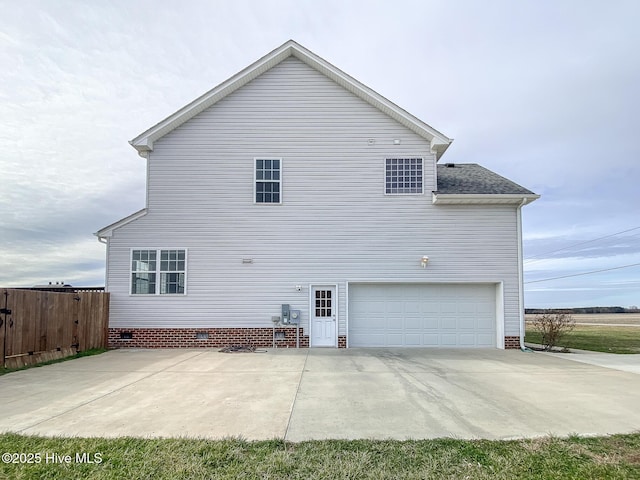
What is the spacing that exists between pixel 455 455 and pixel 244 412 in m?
3.00

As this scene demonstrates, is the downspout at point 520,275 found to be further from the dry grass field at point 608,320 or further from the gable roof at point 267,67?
the dry grass field at point 608,320

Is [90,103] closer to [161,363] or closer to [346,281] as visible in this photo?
[161,363]

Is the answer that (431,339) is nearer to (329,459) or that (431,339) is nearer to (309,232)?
(309,232)

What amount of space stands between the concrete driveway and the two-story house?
2384 mm

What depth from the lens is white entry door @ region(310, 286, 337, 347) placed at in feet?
43.2

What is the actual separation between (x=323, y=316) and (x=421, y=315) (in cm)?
322

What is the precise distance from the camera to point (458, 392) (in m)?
7.31

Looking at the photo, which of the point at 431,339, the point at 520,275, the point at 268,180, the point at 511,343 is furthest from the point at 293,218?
the point at 511,343

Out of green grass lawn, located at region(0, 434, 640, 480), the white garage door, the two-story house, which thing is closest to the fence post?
the two-story house

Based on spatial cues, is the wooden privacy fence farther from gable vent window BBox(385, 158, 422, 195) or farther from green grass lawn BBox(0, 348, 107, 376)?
gable vent window BBox(385, 158, 422, 195)

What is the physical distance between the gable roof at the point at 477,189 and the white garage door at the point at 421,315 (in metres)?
2.88

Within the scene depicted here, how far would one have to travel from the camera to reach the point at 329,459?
4.28 m

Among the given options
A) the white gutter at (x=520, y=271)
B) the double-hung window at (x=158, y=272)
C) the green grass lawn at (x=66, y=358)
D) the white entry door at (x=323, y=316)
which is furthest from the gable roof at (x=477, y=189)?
the green grass lawn at (x=66, y=358)

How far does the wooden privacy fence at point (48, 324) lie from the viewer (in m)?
9.20
